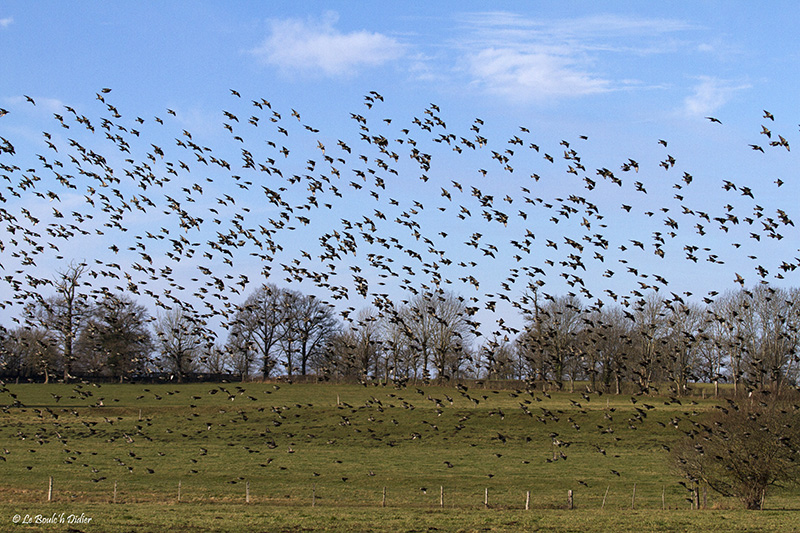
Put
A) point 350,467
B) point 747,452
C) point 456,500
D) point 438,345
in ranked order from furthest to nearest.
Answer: point 438,345 < point 350,467 < point 456,500 < point 747,452

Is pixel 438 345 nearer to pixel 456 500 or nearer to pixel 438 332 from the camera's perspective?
pixel 438 332

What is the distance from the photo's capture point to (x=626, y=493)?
43.0 m

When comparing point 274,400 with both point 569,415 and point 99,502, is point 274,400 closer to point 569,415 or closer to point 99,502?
point 569,415

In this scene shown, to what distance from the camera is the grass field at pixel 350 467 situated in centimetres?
3234

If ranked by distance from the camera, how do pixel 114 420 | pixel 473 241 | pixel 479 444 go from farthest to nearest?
pixel 114 420 < pixel 479 444 < pixel 473 241

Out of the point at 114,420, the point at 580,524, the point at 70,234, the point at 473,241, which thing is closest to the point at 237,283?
the point at 70,234

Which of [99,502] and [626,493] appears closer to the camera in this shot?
[99,502]

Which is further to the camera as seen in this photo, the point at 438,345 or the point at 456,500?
the point at 438,345

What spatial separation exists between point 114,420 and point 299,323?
55924 mm

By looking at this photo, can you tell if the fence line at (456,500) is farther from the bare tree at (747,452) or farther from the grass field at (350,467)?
the bare tree at (747,452)

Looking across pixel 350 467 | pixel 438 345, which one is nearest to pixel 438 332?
pixel 438 345

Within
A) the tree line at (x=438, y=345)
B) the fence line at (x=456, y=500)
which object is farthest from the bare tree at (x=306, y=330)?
the fence line at (x=456, y=500)

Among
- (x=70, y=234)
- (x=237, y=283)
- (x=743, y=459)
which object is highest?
(x=70, y=234)

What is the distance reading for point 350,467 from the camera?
5022cm
